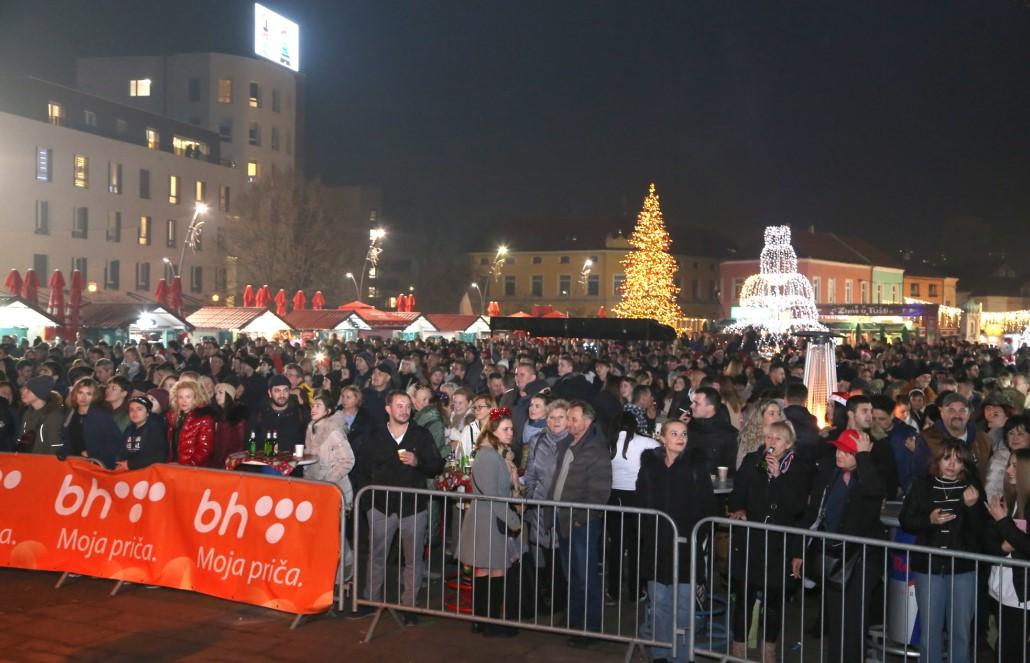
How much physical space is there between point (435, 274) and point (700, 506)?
88.5 meters

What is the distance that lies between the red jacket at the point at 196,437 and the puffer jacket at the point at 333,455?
101cm

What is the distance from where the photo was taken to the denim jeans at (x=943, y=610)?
247 inches

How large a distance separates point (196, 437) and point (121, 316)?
26.1m

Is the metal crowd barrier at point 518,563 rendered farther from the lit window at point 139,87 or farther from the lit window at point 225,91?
the lit window at point 139,87

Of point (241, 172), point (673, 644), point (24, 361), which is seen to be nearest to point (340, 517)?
point (673, 644)

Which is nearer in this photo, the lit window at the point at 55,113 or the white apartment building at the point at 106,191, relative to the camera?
the white apartment building at the point at 106,191

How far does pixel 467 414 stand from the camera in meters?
10.4

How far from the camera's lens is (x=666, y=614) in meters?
6.95

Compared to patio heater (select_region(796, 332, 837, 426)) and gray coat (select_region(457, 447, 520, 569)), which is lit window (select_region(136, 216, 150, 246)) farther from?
gray coat (select_region(457, 447, 520, 569))

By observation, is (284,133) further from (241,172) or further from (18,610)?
(18,610)

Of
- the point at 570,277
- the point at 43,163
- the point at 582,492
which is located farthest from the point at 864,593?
the point at 570,277

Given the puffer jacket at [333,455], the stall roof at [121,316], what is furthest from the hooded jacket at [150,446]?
the stall roof at [121,316]

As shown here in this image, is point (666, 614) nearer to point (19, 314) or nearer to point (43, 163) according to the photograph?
point (19, 314)

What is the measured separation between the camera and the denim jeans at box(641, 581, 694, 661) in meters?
6.93
